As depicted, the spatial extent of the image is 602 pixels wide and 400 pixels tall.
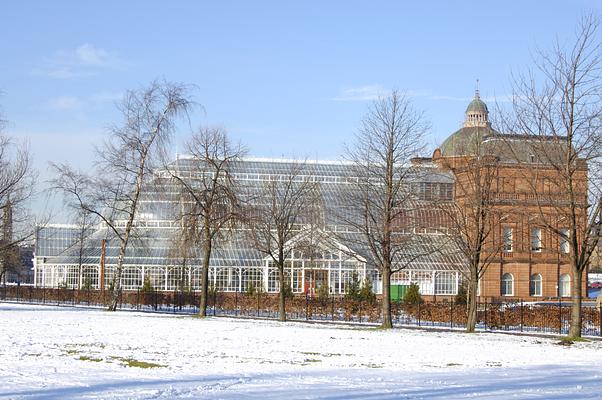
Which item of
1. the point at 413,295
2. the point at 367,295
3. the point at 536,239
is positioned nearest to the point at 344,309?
the point at 367,295

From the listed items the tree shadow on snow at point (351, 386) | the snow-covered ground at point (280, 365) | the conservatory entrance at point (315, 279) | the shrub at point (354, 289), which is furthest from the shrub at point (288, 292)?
the tree shadow on snow at point (351, 386)

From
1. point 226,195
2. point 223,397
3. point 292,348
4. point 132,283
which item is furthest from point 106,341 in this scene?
point 132,283

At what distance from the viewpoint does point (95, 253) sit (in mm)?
60469

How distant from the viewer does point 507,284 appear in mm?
64625

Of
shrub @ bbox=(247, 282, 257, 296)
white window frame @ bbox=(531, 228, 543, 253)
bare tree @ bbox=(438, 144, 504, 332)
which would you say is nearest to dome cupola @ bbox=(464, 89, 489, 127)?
white window frame @ bbox=(531, 228, 543, 253)

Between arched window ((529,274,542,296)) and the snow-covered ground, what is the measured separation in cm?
3620

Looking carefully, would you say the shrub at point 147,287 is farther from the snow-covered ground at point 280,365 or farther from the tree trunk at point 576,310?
the tree trunk at point 576,310

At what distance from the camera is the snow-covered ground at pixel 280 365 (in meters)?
13.8

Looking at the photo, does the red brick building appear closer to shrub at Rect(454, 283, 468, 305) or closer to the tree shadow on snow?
shrub at Rect(454, 283, 468, 305)

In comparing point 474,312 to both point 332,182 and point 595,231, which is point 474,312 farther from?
point 332,182

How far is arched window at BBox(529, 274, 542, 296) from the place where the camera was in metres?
64.6

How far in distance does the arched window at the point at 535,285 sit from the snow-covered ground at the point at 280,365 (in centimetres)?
3620

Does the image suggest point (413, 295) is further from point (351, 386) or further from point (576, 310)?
point (351, 386)

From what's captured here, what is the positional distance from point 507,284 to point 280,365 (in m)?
49.5
